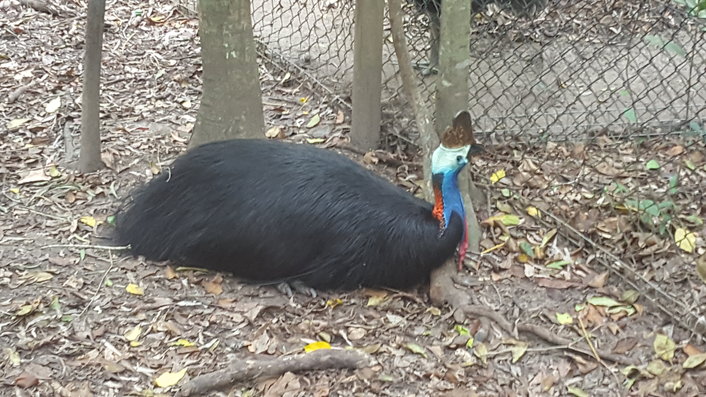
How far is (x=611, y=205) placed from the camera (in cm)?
351

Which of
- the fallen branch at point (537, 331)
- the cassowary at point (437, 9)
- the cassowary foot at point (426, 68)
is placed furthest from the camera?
the cassowary foot at point (426, 68)

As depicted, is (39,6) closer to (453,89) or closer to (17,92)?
(17,92)

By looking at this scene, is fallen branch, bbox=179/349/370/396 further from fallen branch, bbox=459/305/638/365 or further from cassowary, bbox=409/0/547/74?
cassowary, bbox=409/0/547/74

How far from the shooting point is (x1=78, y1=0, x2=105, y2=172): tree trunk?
364 centimetres

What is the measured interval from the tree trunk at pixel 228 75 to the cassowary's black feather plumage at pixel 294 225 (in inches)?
15.0

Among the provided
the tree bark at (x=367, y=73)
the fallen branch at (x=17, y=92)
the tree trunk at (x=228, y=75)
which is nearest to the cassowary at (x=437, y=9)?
the tree bark at (x=367, y=73)

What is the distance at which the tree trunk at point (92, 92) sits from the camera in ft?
11.9

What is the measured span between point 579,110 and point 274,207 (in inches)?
82.7

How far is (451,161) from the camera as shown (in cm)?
304

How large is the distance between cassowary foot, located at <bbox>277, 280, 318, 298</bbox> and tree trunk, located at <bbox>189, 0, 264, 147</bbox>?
803 millimetres

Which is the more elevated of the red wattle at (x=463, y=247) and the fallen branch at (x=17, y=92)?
the fallen branch at (x=17, y=92)

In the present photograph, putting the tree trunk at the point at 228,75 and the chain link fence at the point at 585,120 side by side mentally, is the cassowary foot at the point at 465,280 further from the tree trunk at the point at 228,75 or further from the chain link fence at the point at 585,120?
the tree trunk at the point at 228,75

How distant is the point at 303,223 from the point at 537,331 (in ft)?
3.09

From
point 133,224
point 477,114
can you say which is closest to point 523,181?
point 477,114
